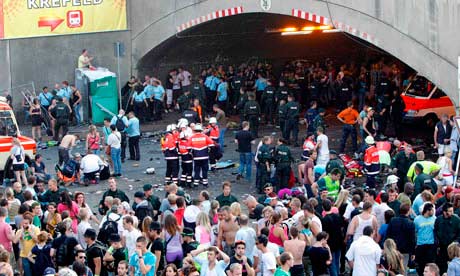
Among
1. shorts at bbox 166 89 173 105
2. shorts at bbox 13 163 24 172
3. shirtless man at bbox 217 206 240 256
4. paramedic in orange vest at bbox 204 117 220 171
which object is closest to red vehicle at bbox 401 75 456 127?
paramedic in orange vest at bbox 204 117 220 171

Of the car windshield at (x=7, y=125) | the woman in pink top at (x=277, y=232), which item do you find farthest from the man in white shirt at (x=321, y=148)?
the woman in pink top at (x=277, y=232)

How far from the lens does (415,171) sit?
21.3 metres

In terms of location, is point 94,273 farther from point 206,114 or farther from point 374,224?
point 206,114

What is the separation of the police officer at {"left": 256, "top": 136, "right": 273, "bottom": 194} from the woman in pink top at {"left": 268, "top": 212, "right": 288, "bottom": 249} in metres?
7.74

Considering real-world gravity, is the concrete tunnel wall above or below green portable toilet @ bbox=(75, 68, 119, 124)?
above

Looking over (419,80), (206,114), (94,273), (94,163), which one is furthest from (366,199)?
(206,114)

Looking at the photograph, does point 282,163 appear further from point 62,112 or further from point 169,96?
point 169,96

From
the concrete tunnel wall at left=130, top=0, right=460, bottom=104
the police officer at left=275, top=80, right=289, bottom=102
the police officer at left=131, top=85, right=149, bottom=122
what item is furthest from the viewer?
the police officer at left=131, top=85, right=149, bottom=122

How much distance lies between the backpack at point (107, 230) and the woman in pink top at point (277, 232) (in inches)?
99.2

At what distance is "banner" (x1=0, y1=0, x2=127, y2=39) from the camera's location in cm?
3600

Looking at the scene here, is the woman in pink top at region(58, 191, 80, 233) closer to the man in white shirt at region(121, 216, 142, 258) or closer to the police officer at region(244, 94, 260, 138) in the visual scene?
the man in white shirt at region(121, 216, 142, 258)

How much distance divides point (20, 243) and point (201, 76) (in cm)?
2050

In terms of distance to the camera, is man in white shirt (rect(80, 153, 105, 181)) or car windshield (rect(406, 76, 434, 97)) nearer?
man in white shirt (rect(80, 153, 105, 181))

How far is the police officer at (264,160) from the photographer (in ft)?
82.4
